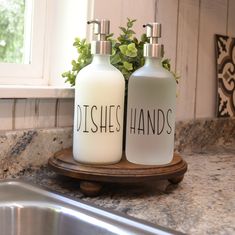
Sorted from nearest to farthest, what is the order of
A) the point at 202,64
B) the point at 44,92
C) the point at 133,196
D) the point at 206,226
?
the point at 206,226, the point at 133,196, the point at 44,92, the point at 202,64

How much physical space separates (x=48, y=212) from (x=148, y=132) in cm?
26

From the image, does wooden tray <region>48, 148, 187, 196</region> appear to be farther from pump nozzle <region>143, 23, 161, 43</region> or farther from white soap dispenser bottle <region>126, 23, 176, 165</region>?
pump nozzle <region>143, 23, 161, 43</region>

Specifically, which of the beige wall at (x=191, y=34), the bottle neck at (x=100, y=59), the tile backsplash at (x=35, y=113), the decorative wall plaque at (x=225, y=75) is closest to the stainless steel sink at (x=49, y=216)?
the tile backsplash at (x=35, y=113)

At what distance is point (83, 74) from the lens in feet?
2.64

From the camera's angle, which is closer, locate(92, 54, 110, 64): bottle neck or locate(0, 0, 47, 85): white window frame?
locate(92, 54, 110, 64): bottle neck

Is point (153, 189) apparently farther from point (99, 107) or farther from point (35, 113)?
point (35, 113)

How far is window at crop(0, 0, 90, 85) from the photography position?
989 millimetres

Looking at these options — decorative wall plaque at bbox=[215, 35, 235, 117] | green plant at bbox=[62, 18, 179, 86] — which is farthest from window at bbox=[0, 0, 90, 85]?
decorative wall plaque at bbox=[215, 35, 235, 117]

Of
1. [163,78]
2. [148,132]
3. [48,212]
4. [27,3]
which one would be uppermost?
[27,3]

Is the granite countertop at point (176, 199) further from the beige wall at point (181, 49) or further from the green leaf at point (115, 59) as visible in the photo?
the green leaf at point (115, 59)

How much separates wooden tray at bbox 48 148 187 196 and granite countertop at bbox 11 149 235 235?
0.11ft

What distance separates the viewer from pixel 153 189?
0.85 metres

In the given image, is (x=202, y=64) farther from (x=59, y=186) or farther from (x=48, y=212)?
(x=48, y=212)

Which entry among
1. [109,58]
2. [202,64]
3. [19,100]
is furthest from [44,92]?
[202,64]
